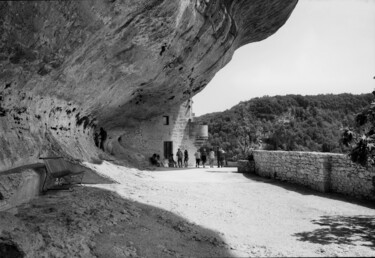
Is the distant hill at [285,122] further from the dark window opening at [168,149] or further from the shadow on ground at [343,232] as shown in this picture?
the shadow on ground at [343,232]

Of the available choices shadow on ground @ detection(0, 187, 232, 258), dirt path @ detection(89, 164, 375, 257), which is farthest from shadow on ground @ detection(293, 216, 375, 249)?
shadow on ground @ detection(0, 187, 232, 258)

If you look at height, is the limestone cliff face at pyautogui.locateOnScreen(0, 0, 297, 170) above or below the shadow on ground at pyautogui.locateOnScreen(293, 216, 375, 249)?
above

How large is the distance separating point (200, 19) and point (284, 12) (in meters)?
5.06

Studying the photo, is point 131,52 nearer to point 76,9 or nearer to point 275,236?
point 76,9

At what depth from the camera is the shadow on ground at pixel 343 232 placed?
4797 millimetres

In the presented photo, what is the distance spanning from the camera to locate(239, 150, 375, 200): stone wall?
7645 mm

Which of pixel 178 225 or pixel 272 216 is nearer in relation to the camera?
pixel 178 225

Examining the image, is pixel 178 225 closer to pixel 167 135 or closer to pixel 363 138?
pixel 363 138

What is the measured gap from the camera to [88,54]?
20.6 ft

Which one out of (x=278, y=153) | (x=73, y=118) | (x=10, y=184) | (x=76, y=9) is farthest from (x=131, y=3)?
(x=278, y=153)

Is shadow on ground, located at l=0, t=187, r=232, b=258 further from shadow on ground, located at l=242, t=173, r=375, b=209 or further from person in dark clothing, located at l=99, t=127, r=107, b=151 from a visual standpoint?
person in dark clothing, located at l=99, t=127, r=107, b=151

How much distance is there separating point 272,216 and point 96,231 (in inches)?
149

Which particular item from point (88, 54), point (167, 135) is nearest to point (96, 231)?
point (88, 54)

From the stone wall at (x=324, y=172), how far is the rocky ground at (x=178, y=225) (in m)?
0.55
